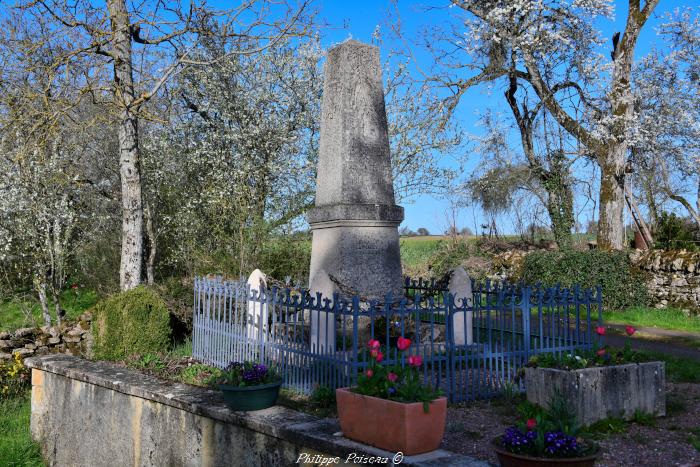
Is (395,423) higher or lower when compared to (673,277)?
lower

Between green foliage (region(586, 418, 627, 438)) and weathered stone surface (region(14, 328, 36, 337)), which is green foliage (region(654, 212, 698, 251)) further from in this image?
weathered stone surface (region(14, 328, 36, 337))

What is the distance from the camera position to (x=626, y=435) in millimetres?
5441

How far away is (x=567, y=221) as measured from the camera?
19.8 meters

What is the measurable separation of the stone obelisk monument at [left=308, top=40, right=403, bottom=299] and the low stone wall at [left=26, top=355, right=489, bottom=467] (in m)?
2.54

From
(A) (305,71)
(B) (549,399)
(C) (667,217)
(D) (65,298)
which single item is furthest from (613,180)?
(D) (65,298)

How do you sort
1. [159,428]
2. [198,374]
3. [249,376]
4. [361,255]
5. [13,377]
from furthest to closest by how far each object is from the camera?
[13,377] → [198,374] → [361,255] → [159,428] → [249,376]

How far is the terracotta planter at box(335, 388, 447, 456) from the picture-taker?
388cm

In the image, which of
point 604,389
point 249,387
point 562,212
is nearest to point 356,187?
point 249,387

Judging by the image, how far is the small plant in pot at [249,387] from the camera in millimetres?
5129

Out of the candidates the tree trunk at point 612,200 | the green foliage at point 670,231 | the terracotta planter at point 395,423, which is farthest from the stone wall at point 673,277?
the terracotta planter at point 395,423

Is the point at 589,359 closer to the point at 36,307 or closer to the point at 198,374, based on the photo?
the point at 198,374

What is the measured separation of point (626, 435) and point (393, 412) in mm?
2657

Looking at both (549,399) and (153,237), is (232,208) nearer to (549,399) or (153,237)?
(153,237)

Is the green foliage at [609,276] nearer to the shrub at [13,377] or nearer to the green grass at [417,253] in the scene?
the green grass at [417,253]
